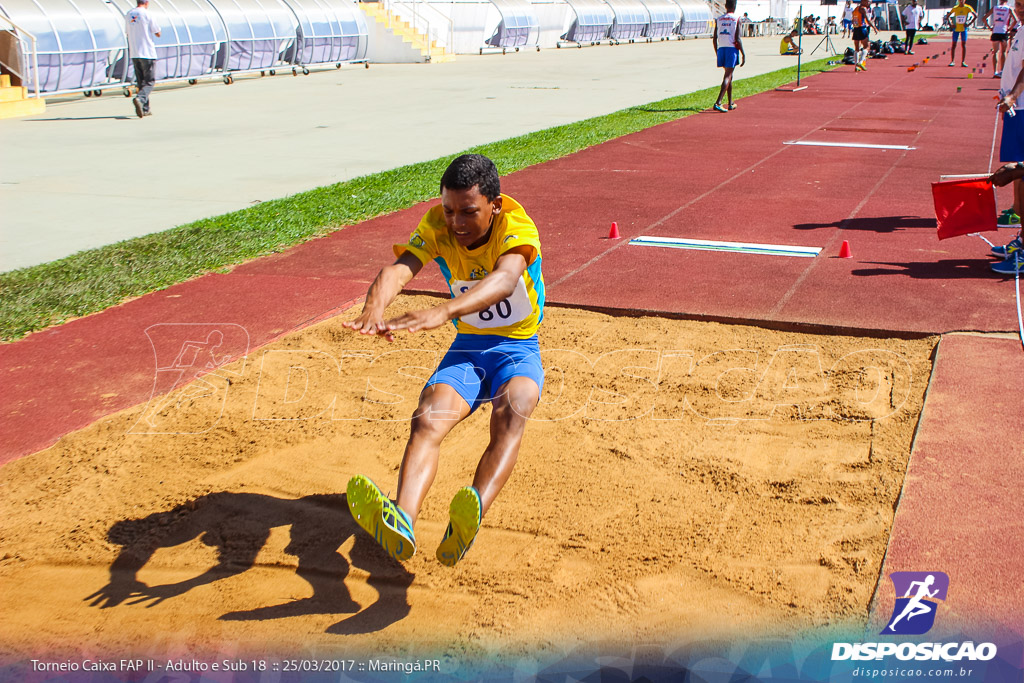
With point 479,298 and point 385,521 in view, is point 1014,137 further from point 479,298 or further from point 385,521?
point 385,521

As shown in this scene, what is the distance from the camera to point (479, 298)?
3.82 m

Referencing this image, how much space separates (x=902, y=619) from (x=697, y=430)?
2.01 metres

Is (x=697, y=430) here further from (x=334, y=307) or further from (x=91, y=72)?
(x=91, y=72)

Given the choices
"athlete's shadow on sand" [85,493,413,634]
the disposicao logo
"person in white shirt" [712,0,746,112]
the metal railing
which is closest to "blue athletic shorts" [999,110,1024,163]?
the disposicao logo

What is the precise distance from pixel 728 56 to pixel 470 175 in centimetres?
1681

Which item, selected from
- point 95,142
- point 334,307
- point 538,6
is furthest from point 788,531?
point 538,6

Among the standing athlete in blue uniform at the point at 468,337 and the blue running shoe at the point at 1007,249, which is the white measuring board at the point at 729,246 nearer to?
the blue running shoe at the point at 1007,249

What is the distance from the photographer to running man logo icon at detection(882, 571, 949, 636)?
3297mm

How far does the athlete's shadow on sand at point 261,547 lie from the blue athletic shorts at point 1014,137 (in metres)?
7.35

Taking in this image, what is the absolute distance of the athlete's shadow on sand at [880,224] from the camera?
965 centimetres

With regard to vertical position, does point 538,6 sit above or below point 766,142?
above

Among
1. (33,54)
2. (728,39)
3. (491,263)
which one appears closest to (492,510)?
(491,263)

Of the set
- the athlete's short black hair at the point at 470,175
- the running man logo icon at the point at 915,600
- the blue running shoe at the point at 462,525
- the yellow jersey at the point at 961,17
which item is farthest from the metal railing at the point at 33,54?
the yellow jersey at the point at 961,17

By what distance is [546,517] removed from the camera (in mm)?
4395
